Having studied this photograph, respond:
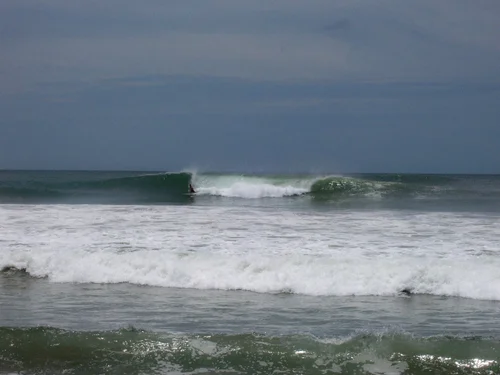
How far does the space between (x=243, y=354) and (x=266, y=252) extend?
4572 millimetres

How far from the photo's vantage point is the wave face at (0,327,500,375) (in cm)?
560

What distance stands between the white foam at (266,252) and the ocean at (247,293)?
25 mm

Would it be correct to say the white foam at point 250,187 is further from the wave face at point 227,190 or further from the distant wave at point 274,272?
the distant wave at point 274,272

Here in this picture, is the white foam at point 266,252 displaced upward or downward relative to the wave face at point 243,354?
upward

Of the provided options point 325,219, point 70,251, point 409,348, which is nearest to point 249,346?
point 409,348

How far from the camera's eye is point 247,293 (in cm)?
876

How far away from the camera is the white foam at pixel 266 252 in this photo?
8875mm

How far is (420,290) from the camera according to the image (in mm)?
8664

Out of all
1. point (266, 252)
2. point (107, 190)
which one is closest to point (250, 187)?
point (107, 190)

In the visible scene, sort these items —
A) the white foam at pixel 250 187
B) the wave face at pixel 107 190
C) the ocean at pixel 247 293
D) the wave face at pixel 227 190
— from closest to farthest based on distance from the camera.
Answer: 1. the ocean at pixel 247 293
2. the wave face at pixel 227 190
3. the wave face at pixel 107 190
4. the white foam at pixel 250 187

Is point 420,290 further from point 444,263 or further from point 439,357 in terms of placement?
point 439,357

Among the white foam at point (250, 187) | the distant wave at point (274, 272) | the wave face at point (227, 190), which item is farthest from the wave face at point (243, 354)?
the white foam at point (250, 187)

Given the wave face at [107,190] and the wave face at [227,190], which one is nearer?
the wave face at [227,190]

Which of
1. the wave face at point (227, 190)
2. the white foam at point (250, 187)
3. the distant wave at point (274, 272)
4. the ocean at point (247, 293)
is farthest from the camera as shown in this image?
the white foam at point (250, 187)
